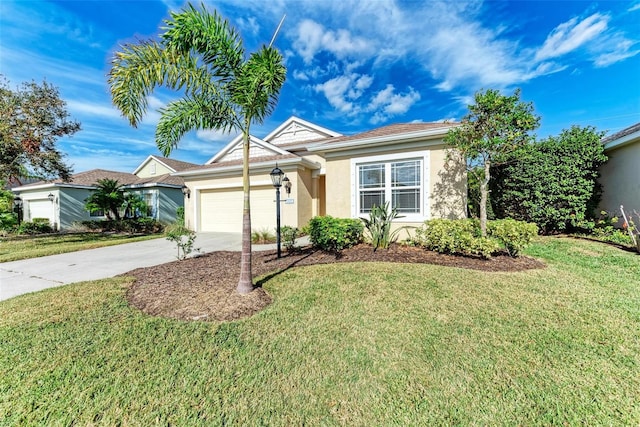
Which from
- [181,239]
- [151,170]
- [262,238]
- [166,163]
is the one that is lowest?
[262,238]

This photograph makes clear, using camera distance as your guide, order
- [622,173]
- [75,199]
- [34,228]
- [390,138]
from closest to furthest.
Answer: [390,138] < [622,173] < [34,228] < [75,199]

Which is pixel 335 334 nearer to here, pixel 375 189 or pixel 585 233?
pixel 375 189

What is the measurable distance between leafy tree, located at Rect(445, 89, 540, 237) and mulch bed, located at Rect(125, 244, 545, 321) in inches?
60.0

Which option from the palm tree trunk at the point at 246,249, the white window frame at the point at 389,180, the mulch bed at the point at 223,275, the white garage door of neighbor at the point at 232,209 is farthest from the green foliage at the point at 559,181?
the white garage door of neighbor at the point at 232,209

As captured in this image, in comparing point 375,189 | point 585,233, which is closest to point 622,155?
point 585,233

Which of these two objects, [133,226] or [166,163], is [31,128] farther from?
[166,163]

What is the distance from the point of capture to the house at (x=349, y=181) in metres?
8.00

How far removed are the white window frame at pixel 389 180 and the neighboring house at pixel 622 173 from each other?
6.12 m

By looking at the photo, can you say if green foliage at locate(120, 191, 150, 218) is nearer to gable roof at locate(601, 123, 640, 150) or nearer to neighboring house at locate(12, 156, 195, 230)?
neighboring house at locate(12, 156, 195, 230)

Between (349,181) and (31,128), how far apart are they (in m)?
14.0

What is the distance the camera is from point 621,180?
27.9 ft

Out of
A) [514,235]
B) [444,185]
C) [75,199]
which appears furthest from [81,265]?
[75,199]

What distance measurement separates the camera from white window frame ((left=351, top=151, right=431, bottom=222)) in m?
8.15

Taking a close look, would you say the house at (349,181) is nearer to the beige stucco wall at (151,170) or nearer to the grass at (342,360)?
the grass at (342,360)
